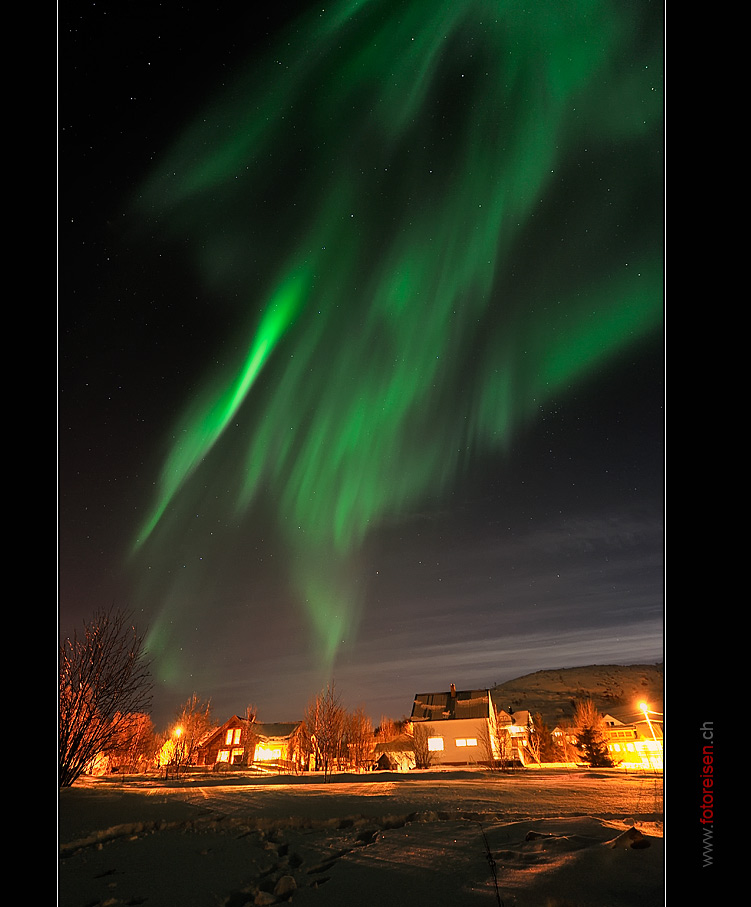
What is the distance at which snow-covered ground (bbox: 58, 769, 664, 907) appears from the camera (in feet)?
17.7

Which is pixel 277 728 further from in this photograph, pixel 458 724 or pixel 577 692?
pixel 577 692

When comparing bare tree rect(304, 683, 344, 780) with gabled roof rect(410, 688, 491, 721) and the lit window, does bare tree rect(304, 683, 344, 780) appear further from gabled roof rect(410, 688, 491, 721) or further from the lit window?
gabled roof rect(410, 688, 491, 721)

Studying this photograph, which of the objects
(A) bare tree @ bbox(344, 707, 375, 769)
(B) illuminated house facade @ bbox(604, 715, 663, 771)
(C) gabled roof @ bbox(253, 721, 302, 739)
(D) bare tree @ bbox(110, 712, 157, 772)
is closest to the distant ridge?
(B) illuminated house facade @ bbox(604, 715, 663, 771)

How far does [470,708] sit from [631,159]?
32.5 ft

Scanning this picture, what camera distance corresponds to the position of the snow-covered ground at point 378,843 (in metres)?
5.39

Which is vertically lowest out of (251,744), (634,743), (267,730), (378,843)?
(251,744)

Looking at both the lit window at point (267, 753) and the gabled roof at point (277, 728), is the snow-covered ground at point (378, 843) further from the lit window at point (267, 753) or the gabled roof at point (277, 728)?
the gabled roof at point (277, 728)

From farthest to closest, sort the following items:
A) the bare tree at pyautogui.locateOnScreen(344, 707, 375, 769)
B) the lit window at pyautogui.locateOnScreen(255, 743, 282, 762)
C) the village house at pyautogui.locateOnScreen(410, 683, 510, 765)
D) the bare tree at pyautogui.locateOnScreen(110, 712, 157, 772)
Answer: the lit window at pyautogui.locateOnScreen(255, 743, 282, 762) < the bare tree at pyautogui.locateOnScreen(344, 707, 375, 769) < the village house at pyautogui.locateOnScreen(410, 683, 510, 765) < the bare tree at pyautogui.locateOnScreen(110, 712, 157, 772)

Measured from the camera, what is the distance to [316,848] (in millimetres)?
6625

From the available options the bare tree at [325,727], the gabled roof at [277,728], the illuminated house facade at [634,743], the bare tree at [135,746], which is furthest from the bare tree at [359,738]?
the illuminated house facade at [634,743]

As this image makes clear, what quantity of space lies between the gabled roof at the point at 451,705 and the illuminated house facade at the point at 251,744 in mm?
2477

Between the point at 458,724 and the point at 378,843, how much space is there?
5477mm

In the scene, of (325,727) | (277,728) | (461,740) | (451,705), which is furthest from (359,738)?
(461,740)

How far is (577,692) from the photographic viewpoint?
415 inches
